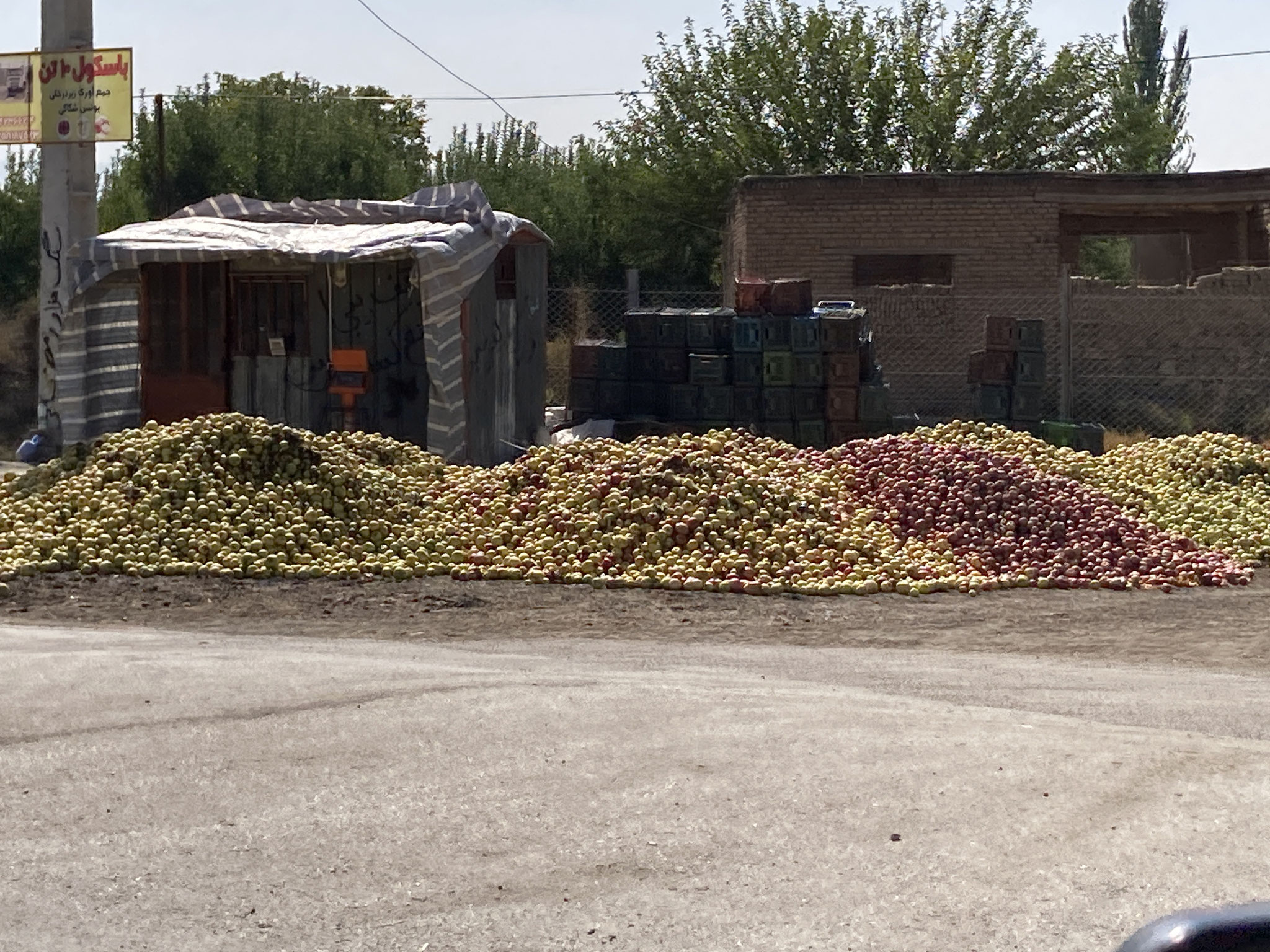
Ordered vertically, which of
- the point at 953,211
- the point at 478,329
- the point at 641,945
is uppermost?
the point at 953,211

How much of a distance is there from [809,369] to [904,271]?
411 inches

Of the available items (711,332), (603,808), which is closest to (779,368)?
(711,332)

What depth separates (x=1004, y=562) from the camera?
38.6 feet

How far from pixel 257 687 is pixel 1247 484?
9557mm

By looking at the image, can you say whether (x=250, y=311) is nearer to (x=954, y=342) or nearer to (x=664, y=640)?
(x=664, y=640)

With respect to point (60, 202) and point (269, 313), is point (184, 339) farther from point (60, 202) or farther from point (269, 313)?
point (60, 202)

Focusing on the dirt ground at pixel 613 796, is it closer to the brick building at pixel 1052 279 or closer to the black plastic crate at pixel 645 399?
the black plastic crate at pixel 645 399

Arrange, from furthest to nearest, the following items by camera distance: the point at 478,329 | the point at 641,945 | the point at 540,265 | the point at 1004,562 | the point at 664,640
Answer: the point at 540,265
the point at 478,329
the point at 1004,562
the point at 664,640
the point at 641,945

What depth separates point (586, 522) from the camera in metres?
11.7

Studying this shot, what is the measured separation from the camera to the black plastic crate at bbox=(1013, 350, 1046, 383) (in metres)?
19.0

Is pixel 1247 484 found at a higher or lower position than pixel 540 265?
lower

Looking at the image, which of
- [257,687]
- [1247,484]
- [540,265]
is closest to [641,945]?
[257,687]

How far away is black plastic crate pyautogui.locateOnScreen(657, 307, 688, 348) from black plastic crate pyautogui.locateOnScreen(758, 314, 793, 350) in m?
0.93

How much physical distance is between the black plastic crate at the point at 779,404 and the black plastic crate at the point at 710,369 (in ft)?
1.75
